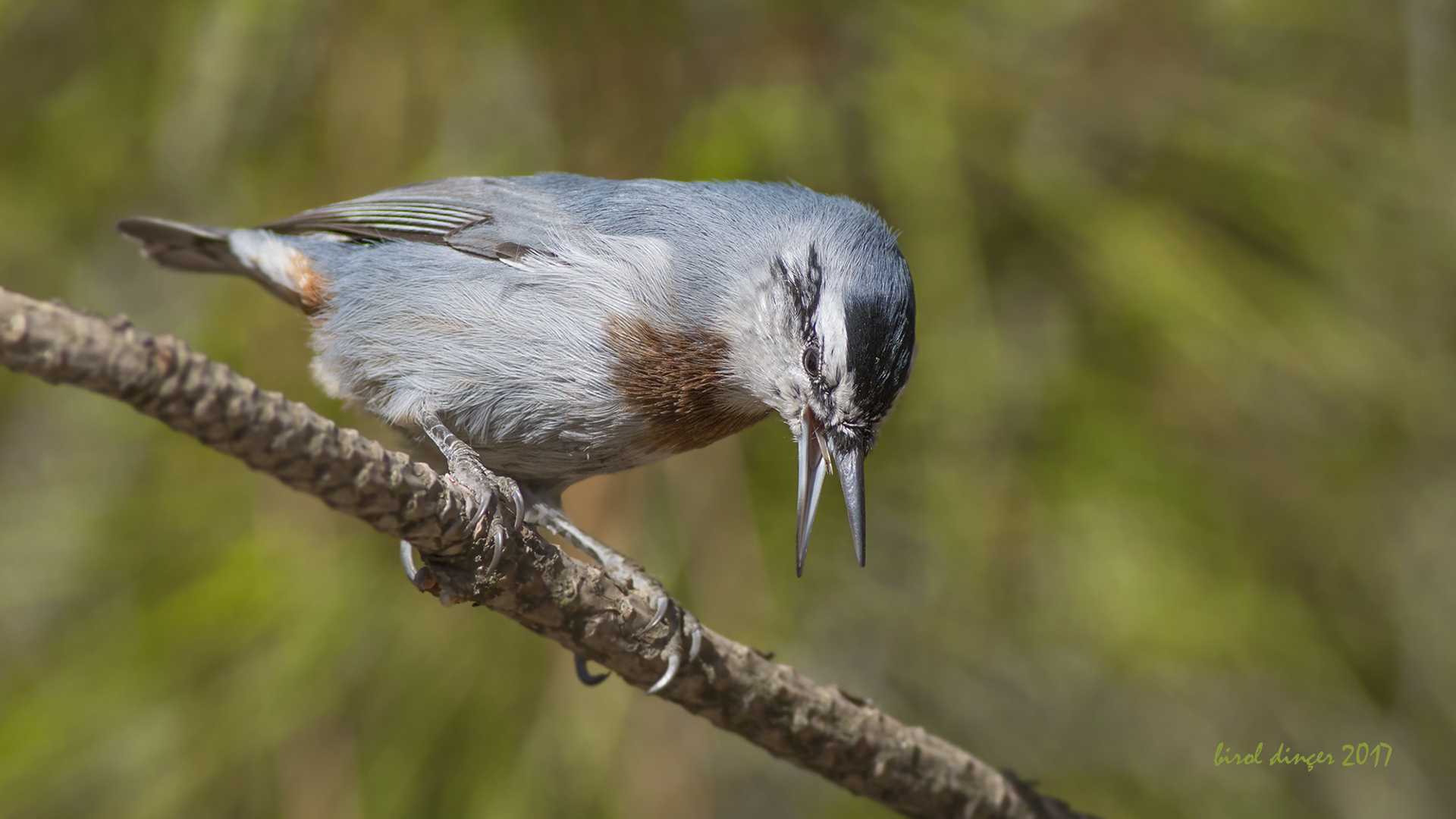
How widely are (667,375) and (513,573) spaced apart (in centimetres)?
63

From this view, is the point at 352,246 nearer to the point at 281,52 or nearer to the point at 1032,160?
the point at 281,52

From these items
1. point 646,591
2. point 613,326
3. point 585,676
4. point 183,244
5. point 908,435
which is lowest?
point 585,676

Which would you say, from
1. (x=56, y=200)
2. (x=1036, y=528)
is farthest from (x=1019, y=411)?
(x=56, y=200)

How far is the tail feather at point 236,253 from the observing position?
2438mm

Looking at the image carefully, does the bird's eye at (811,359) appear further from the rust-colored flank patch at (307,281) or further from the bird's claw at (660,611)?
the rust-colored flank patch at (307,281)

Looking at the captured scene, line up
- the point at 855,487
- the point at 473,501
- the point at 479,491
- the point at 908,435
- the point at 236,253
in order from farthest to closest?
the point at 908,435, the point at 236,253, the point at 855,487, the point at 479,491, the point at 473,501

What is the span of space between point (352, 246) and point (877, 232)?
45.5 inches

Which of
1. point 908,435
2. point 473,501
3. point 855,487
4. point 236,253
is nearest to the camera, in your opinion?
point 473,501

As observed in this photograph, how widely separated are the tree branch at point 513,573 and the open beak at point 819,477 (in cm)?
24

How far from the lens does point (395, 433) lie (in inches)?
95.0

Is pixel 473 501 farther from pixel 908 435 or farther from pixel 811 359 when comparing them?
pixel 908 435

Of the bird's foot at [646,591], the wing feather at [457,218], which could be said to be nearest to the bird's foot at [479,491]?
the bird's foot at [646,591]

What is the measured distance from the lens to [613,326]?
2.08 m

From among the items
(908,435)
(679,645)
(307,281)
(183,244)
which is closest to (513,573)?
(679,645)
